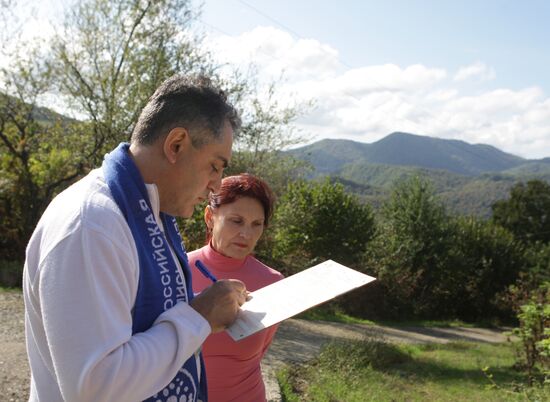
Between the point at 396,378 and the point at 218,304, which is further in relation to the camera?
the point at 396,378

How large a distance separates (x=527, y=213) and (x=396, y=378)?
4030 centimetres

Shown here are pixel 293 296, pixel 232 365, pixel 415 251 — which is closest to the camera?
pixel 293 296

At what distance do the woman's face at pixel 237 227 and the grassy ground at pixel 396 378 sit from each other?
3549 mm

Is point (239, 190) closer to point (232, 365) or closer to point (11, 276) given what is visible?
point (232, 365)

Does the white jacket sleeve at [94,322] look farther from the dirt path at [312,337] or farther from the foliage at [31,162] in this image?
the foliage at [31,162]

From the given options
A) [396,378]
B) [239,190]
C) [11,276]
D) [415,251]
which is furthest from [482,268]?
[239,190]

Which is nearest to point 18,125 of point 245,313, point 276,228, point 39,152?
point 39,152

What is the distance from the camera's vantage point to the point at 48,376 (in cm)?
123

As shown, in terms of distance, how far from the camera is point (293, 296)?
72.0 inches

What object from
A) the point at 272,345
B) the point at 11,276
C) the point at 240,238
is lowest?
the point at 272,345

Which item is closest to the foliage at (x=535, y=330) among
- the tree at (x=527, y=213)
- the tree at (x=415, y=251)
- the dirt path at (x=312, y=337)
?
the dirt path at (x=312, y=337)

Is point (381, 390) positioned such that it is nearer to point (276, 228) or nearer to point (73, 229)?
point (73, 229)

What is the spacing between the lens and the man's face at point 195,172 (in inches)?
55.5

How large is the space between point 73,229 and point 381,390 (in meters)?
6.21
